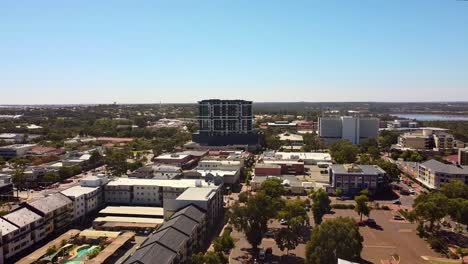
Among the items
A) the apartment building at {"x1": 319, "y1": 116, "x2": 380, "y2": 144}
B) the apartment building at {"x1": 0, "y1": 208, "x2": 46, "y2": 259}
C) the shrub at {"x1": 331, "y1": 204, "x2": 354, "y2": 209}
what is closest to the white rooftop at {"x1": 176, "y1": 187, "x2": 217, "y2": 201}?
the apartment building at {"x1": 0, "y1": 208, "x2": 46, "y2": 259}

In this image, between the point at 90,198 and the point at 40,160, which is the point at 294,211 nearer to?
the point at 90,198

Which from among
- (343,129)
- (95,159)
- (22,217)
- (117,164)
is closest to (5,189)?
(22,217)

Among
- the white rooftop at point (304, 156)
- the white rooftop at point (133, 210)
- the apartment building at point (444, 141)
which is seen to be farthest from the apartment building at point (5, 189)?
the apartment building at point (444, 141)

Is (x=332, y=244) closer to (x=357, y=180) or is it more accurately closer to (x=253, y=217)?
(x=253, y=217)

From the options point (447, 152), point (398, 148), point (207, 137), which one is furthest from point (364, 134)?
point (207, 137)

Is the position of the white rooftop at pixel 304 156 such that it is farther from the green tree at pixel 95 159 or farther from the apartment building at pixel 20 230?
the apartment building at pixel 20 230
